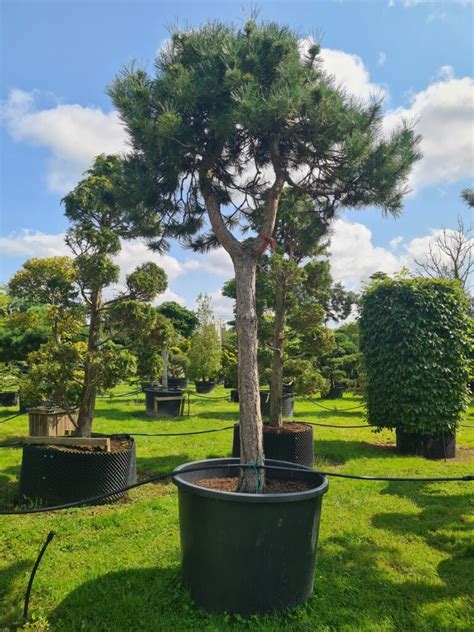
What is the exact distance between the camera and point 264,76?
278 cm

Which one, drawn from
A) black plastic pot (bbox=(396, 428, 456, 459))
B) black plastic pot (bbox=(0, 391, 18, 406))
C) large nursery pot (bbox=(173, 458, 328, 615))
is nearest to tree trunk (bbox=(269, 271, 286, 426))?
black plastic pot (bbox=(396, 428, 456, 459))

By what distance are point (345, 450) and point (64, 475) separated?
13.3ft

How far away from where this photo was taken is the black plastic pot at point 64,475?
3.74 metres

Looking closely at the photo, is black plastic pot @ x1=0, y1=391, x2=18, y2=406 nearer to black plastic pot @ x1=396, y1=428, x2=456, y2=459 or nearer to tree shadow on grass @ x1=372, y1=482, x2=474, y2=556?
black plastic pot @ x1=396, y1=428, x2=456, y2=459

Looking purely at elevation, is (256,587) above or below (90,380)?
below

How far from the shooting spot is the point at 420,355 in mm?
6078

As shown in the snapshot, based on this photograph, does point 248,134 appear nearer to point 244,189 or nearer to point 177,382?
point 244,189

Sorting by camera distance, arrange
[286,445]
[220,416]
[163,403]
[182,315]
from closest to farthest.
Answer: [286,445] < [163,403] < [220,416] < [182,315]

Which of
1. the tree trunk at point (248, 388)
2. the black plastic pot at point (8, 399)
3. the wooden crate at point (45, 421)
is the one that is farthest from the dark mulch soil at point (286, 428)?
the black plastic pot at point (8, 399)

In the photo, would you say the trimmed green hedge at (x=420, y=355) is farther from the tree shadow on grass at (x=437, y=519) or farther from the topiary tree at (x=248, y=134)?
the topiary tree at (x=248, y=134)

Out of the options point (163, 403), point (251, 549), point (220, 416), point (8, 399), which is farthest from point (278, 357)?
point (8, 399)

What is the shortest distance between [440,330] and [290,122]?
4.30m

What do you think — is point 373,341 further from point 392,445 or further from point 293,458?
point 293,458

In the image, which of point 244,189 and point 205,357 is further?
point 205,357
